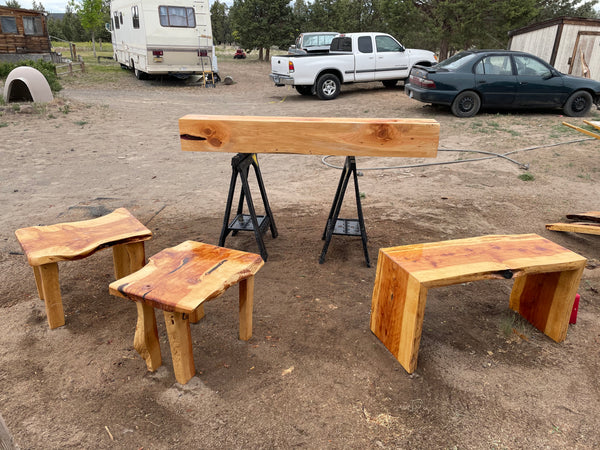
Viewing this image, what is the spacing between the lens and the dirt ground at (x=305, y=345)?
207 centimetres

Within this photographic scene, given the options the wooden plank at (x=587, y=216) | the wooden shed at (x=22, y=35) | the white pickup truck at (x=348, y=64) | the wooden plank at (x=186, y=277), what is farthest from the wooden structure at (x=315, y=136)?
the wooden shed at (x=22, y=35)

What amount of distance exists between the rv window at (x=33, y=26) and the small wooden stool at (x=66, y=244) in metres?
22.3

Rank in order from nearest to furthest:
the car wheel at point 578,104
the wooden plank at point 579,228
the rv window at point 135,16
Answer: the wooden plank at point 579,228, the car wheel at point 578,104, the rv window at point 135,16

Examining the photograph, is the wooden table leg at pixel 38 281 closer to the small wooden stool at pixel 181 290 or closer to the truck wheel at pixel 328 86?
the small wooden stool at pixel 181 290

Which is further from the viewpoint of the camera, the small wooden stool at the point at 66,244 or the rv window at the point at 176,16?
the rv window at the point at 176,16

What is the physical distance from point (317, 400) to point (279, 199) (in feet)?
10.8

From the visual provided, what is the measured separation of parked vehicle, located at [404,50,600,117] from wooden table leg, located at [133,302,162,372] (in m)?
8.69

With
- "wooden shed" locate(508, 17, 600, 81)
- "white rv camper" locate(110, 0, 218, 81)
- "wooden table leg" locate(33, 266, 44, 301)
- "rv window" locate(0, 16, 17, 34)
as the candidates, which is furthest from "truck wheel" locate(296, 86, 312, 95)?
"rv window" locate(0, 16, 17, 34)

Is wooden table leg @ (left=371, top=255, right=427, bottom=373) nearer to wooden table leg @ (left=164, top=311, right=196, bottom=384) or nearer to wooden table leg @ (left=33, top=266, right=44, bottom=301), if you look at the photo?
wooden table leg @ (left=164, top=311, right=196, bottom=384)

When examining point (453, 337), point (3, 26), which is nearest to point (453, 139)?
point (453, 337)

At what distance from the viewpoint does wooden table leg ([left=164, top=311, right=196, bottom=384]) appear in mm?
2183

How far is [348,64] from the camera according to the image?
12547 millimetres

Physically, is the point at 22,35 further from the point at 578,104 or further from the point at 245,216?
the point at 578,104

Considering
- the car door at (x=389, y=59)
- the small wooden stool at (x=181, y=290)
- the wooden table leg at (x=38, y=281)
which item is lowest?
the wooden table leg at (x=38, y=281)
